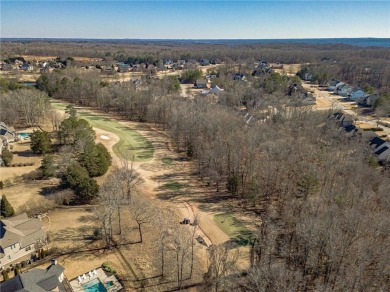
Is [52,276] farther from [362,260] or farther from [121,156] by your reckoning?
[121,156]

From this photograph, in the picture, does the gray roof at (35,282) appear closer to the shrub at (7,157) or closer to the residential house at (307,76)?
the shrub at (7,157)

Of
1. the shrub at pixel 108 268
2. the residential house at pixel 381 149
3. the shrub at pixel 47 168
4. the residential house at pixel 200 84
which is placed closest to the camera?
the shrub at pixel 108 268

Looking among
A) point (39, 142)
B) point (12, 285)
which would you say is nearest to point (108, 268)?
point (12, 285)

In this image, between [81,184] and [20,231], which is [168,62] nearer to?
[81,184]

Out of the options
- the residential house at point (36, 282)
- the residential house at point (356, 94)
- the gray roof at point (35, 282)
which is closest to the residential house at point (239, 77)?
the residential house at point (356, 94)

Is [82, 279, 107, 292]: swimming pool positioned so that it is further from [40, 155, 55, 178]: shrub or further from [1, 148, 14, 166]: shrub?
[1, 148, 14, 166]: shrub

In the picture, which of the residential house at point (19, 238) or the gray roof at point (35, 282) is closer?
the gray roof at point (35, 282)
